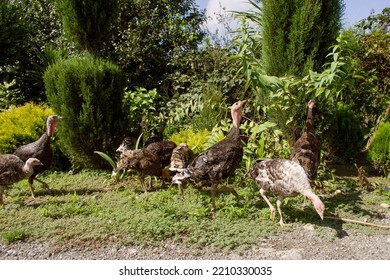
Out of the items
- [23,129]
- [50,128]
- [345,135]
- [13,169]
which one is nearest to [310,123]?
[345,135]

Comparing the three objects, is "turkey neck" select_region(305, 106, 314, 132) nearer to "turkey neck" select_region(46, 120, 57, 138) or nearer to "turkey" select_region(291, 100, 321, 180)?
"turkey" select_region(291, 100, 321, 180)

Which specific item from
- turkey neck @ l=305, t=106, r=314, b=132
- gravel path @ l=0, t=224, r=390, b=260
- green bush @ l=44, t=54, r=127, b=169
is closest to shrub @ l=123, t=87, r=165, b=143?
green bush @ l=44, t=54, r=127, b=169

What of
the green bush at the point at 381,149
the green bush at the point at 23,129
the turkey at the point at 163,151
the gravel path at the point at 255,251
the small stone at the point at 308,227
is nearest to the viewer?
the gravel path at the point at 255,251

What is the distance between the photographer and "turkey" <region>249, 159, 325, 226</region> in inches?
170

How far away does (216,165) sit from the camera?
15.9 ft

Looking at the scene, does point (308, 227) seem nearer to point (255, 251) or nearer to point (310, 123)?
point (255, 251)

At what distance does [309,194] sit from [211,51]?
6849 mm

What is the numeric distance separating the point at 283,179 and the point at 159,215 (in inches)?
63.6

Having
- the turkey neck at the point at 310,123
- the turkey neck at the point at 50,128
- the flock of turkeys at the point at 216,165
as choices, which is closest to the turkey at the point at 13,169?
the flock of turkeys at the point at 216,165

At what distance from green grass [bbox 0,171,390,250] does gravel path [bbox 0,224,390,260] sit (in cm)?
10

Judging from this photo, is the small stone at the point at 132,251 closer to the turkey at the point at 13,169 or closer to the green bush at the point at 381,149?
the turkey at the point at 13,169

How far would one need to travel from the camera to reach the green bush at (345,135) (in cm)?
725

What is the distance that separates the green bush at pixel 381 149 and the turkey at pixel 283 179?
2.71 metres
